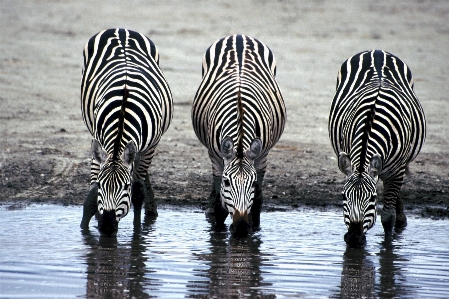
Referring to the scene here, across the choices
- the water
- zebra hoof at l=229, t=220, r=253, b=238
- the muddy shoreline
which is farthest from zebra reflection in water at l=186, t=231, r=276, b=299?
the muddy shoreline

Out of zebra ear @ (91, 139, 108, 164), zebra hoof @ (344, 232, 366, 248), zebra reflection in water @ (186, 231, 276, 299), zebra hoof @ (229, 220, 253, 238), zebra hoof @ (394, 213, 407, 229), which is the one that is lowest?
zebra reflection in water @ (186, 231, 276, 299)

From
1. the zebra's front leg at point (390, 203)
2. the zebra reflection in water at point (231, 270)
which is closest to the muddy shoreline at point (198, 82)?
the zebra's front leg at point (390, 203)

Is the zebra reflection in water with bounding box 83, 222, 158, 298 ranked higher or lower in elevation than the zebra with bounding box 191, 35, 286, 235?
lower

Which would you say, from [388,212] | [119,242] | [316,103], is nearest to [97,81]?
[119,242]

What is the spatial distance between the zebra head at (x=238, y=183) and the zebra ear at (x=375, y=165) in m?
Result: 1.00

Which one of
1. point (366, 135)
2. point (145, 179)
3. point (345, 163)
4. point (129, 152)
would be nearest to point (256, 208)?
point (145, 179)

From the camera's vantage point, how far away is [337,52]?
61.6 ft

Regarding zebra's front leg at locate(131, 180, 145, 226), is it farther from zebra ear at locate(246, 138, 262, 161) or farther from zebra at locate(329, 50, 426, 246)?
zebra at locate(329, 50, 426, 246)

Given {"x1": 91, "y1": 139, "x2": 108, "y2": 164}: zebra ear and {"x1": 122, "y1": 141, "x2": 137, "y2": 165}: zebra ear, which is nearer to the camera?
{"x1": 122, "y1": 141, "x2": 137, "y2": 165}: zebra ear

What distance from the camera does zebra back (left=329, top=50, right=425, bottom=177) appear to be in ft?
23.9

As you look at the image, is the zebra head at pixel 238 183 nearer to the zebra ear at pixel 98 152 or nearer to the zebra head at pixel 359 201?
the zebra head at pixel 359 201

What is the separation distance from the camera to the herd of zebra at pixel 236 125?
23.2 feet

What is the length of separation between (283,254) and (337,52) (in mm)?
12129

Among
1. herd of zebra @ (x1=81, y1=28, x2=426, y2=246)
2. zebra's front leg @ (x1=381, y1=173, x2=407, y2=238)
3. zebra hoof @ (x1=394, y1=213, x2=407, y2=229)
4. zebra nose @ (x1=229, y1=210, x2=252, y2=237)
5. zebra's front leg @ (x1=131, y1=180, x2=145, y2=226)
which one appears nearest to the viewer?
herd of zebra @ (x1=81, y1=28, x2=426, y2=246)
